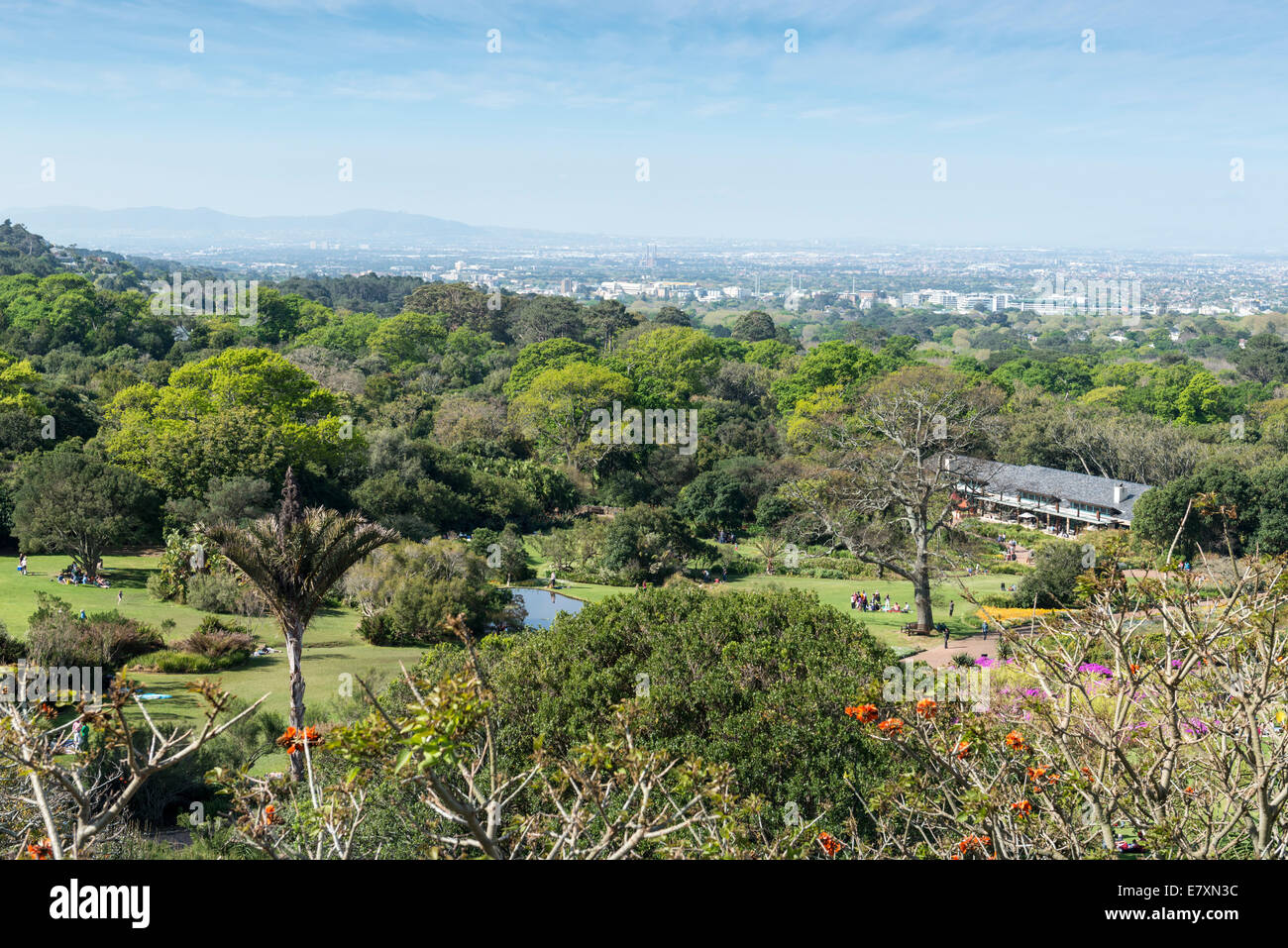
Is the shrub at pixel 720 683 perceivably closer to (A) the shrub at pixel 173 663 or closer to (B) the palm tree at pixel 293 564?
(B) the palm tree at pixel 293 564

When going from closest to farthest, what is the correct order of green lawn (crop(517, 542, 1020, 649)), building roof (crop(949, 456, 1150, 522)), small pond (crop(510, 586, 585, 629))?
green lawn (crop(517, 542, 1020, 649)), small pond (crop(510, 586, 585, 629)), building roof (crop(949, 456, 1150, 522))

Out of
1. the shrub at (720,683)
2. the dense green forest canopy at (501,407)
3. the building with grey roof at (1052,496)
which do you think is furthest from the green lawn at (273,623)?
the building with grey roof at (1052,496)

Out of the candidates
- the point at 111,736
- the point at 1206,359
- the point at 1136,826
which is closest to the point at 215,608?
the point at 111,736

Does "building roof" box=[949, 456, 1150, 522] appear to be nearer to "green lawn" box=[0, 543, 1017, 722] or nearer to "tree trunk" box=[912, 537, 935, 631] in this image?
"green lawn" box=[0, 543, 1017, 722]

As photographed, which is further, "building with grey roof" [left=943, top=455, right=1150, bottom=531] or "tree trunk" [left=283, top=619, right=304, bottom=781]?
"building with grey roof" [left=943, top=455, right=1150, bottom=531]

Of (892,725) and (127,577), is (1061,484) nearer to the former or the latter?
(127,577)

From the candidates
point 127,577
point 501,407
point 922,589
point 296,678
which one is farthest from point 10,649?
point 501,407

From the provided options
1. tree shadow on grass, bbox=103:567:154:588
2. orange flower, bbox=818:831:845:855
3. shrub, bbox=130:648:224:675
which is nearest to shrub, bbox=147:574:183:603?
tree shadow on grass, bbox=103:567:154:588
